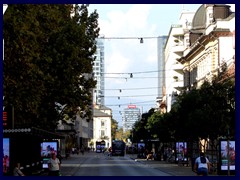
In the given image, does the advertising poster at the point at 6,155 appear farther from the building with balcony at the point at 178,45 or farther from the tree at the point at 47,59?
the building with balcony at the point at 178,45

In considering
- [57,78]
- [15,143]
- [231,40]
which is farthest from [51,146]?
[231,40]

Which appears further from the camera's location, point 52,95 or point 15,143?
point 52,95

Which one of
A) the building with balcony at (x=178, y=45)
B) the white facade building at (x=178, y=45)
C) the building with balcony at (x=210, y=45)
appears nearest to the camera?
the building with balcony at (x=210, y=45)

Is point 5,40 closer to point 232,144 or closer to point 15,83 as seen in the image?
point 15,83

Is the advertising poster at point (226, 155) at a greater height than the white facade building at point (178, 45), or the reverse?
the white facade building at point (178, 45)

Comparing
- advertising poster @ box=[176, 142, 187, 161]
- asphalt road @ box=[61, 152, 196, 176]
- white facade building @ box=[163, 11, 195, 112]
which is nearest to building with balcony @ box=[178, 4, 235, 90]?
advertising poster @ box=[176, 142, 187, 161]

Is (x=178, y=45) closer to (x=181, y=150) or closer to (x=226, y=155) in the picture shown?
(x=181, y=150)

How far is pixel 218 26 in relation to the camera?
83.2m

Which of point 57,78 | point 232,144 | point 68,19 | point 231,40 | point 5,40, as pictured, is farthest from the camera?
point 231,40

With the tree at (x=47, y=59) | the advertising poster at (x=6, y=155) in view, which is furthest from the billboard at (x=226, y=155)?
the advertising poster at (x=6, y=155)

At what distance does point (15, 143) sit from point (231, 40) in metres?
50.6

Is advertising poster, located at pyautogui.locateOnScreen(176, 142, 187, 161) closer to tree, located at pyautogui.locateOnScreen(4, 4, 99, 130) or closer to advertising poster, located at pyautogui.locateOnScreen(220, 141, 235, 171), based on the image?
tree, located at pyautogui.locateOnScreen(4, 4, 99, 130)

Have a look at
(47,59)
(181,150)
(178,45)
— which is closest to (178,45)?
(178,45)

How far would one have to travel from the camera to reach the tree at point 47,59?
3316 cm
